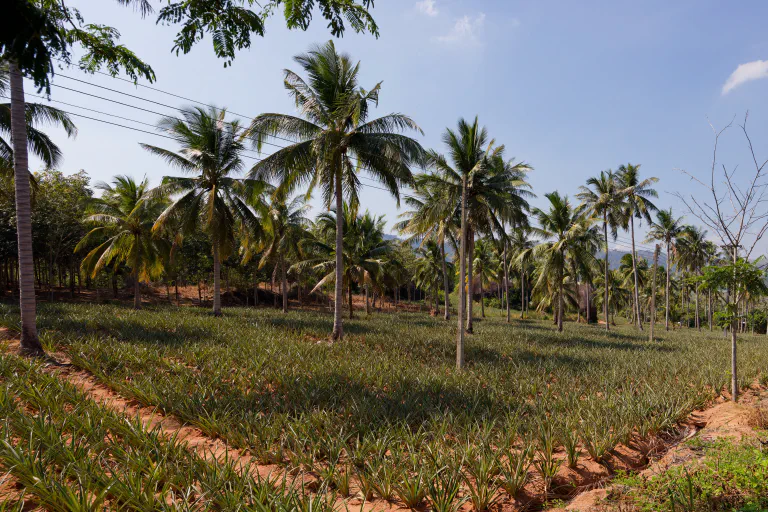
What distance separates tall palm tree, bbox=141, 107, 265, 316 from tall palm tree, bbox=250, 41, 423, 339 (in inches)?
149

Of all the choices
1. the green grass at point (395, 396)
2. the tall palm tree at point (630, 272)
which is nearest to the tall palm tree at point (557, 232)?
the green grass at point (395, 396)

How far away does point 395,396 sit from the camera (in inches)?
248

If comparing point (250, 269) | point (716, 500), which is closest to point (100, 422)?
point (716, 500)

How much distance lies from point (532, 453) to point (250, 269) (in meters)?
29.6

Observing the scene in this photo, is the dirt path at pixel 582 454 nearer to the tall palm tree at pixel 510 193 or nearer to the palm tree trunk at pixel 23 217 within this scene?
the palm tree trunk at pixel 23 217

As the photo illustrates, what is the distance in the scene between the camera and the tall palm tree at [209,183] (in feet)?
49.3

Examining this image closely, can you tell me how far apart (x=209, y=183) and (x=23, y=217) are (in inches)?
322

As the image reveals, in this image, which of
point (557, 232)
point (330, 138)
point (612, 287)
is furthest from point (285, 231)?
point (612, 287)

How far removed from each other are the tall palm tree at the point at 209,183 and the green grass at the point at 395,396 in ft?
15.4

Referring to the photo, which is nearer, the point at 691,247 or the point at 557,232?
the point at 557,232

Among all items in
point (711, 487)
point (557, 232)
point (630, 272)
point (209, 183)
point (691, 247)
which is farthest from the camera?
point (630, 272)

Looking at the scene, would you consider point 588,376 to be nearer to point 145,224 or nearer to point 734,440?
point 734,440

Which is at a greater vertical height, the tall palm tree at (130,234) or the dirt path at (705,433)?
the tall palm tree at (130,234)

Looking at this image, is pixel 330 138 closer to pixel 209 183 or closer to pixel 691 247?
pixel 209 183
